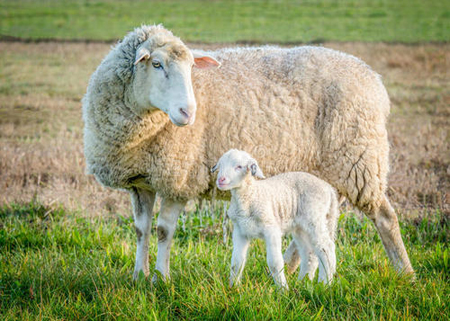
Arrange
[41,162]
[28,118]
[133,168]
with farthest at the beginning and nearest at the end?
[28,118]
[41,162]
[133,168]

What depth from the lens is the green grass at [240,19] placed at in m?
16.8

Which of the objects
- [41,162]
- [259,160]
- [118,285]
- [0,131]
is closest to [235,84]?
[259,160]

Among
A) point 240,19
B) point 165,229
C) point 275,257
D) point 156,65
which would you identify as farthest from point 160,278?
point 240,19

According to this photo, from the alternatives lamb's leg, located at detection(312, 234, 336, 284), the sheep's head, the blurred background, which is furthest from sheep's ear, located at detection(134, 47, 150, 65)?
lamb's leg, located at detection(312, 234, 336, 284)

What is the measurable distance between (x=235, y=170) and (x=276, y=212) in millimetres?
461

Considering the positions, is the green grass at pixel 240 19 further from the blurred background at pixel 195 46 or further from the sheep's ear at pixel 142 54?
the sheep's ear at pixel 142 54

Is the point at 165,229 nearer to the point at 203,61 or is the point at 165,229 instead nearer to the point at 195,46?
the point at 203,61

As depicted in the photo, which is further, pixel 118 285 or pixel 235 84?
pixel 235 84

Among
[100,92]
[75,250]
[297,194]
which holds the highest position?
[100,92]

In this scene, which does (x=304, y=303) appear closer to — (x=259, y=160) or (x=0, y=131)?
(x=259, y=160)

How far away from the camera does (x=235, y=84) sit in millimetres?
4785

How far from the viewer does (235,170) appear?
141 inches

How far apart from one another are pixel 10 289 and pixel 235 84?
8.05 feet

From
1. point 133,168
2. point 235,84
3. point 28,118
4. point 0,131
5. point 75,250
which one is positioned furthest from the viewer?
→ point 28,118
